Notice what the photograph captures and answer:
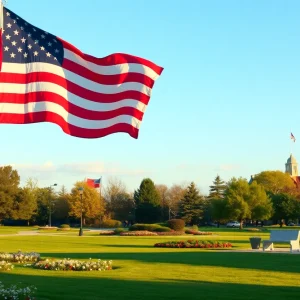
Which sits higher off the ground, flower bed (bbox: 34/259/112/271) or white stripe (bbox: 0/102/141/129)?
white stripe (bbox: 0/102/141/129)

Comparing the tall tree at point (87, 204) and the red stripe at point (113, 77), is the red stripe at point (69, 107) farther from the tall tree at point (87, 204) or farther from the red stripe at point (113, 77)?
the tall tree at point (87, 204)

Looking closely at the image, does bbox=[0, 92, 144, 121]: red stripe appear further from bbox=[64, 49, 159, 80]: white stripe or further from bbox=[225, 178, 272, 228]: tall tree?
bbox=[225, 178, 272, 228]: tall tree

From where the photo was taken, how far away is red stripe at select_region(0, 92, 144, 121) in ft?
33.7

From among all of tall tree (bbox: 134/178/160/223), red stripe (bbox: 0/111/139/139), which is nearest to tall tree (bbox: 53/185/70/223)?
tall tree (bbox: 134/178/160/223)

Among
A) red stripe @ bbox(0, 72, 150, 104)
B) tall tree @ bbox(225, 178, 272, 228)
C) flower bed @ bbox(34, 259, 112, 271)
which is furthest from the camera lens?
tall tree @ bbox(225, 178, 272, 228)

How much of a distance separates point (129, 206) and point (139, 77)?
326 ft

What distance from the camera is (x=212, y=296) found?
12562 millimetres

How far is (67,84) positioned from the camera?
10789 mm

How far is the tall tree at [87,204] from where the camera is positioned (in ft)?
323

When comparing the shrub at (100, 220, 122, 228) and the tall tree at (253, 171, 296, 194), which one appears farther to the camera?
the tall tree at (253, 171, 296, 194)

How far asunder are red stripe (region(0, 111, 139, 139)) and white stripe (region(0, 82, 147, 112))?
393 millimetres

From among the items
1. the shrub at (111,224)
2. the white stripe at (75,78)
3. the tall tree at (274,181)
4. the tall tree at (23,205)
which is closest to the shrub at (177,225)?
the shrub at (111,224)

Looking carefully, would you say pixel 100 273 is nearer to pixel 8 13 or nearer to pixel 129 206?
pixel 8 13

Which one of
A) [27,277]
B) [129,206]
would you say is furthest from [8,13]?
[129,206]
